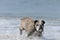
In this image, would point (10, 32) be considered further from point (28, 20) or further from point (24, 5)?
point (24, 5)

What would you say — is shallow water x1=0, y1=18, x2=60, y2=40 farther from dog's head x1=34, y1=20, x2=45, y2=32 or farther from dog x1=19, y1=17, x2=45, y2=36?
dog's head x1=34, y1=20, x2=45, y2=32

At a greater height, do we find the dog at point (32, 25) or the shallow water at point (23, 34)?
the dog at point (32, 25)

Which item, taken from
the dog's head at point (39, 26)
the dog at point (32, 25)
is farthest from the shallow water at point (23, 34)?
the dog's head at point (39, 26)

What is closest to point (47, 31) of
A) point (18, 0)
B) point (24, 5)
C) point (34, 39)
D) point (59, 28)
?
point (59, 28)

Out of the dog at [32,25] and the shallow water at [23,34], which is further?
the shallow water at [23,34]

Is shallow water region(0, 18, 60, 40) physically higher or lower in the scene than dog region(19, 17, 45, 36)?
lower

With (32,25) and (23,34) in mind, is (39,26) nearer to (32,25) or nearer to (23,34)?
(32,25)

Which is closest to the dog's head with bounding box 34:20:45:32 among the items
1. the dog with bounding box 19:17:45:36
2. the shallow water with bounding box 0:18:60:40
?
the dog with bounding box 19:17:45:36

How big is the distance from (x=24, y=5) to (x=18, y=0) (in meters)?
4.30

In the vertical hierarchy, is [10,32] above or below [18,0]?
below

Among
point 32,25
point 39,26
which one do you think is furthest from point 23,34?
point 39,26

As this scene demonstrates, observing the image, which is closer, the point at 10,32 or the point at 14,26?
the point at 10,32

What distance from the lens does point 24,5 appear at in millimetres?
24703

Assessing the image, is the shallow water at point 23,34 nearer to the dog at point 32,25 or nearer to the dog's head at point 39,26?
the dog at point 32,25
